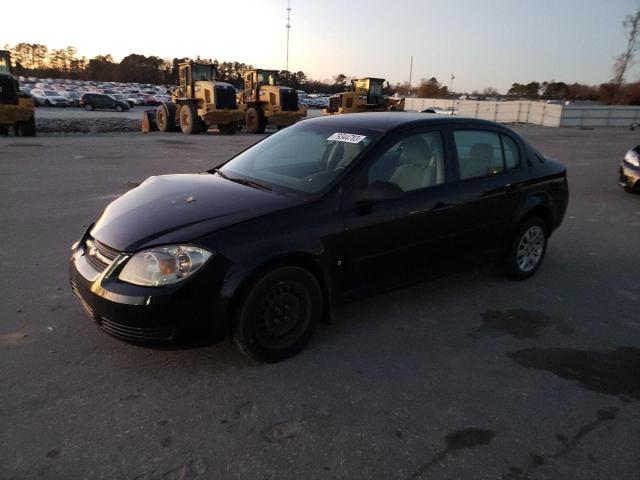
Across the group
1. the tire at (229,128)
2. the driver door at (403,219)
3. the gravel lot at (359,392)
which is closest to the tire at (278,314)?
the gravel lot at (359,392)

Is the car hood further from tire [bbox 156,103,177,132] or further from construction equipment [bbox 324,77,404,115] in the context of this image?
construction equipment [bbox 324,77,404,115]

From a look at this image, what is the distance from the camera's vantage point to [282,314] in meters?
3.26

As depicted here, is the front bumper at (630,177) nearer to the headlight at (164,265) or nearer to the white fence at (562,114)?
the headlight at (164,265)

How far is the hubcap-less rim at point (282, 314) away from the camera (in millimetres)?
3172

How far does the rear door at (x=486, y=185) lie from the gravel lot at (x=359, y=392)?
0.58 metres

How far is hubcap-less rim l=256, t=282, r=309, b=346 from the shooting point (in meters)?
3.17

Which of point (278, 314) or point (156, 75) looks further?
point (156, 75)

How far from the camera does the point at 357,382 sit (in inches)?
123

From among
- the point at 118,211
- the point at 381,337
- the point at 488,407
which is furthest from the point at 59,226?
the point at 488,407

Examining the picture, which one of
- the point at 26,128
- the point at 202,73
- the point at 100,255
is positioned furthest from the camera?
the point at 202,73

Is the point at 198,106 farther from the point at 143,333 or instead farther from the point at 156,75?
the point at 156,75

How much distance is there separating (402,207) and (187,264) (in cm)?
169

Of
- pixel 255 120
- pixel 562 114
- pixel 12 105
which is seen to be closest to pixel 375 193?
pixel 12 105

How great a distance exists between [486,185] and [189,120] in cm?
1977
